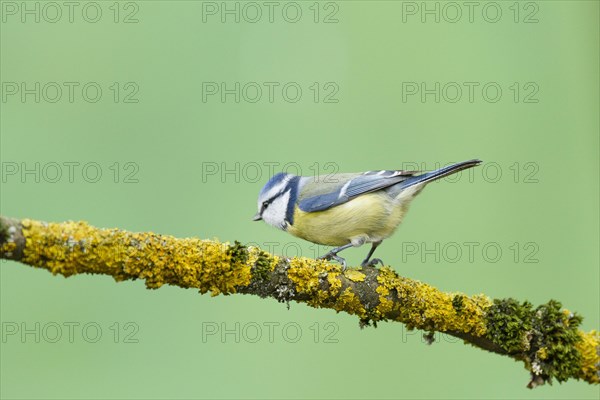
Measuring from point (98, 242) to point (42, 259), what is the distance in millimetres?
127

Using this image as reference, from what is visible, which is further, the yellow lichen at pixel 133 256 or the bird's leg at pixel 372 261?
the bird's leg at pixel 372 261

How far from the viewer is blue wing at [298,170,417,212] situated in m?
2.58

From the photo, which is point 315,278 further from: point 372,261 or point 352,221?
point 352,221

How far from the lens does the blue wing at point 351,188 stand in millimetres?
2578

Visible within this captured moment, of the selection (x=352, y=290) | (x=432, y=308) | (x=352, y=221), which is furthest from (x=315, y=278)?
(x=352, y=221)

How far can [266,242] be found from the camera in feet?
9.73

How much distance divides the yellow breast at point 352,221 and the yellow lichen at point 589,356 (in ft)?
2.73

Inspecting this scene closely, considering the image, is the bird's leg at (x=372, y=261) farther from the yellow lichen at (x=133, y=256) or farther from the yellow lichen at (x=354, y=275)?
the yellow lichen at (x=133, y=256)

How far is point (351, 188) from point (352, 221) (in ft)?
0.50

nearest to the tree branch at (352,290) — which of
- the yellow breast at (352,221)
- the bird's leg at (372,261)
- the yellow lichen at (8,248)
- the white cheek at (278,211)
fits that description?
the yellow lichen at (8,248)

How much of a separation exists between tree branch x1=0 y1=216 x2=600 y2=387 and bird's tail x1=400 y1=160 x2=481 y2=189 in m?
0.53

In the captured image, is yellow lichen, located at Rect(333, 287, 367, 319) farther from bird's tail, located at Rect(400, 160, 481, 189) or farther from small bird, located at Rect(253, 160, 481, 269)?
bird's tail, located at Rect(400, 160, 481, 189)

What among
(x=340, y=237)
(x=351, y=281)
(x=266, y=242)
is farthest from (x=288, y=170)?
(x=351, y=281)

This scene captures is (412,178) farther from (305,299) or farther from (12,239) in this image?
(12,239)
